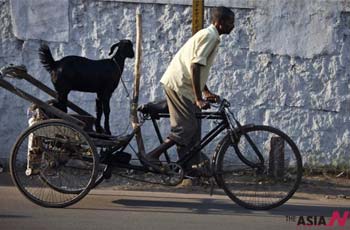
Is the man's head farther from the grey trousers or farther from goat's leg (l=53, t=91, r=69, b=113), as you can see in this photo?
goat's leg (l=53, t=91, r=69, b=113)

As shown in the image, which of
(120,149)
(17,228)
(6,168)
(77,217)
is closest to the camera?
(17,228)

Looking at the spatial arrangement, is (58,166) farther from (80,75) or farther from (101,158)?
(80,75)

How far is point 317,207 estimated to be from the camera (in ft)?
21.2

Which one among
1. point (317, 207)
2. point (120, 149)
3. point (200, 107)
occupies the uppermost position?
point (200, 107)

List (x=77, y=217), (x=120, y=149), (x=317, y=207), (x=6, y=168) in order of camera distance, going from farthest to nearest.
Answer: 1. (x=6, y=168)
2. (x=317, y=207)
3. (x=120, y=149)
4. (x=77, y=217)

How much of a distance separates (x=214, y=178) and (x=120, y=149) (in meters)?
0.88

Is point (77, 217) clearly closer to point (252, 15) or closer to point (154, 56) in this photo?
point (154, 56)

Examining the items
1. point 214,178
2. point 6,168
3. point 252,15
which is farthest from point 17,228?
point 252,15

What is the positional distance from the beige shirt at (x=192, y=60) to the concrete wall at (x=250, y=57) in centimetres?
191

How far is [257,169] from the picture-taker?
6.06 m

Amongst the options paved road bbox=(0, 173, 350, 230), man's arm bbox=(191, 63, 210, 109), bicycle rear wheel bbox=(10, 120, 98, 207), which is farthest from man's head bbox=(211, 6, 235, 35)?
paved road bbox=(0, 173, 350, 230)

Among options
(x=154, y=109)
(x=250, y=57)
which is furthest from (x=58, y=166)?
(x=250, y=57)

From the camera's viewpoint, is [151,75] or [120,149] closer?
[120,149]

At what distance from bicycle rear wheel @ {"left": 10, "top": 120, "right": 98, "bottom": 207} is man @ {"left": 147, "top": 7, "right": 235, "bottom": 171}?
61cm
